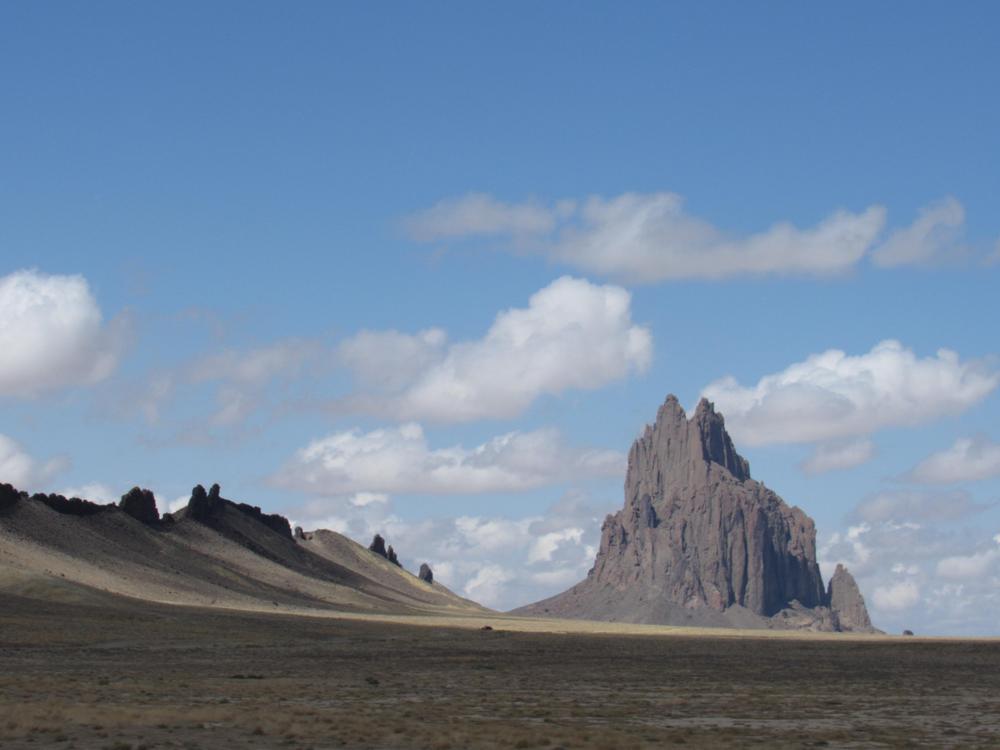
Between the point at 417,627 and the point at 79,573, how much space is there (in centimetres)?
4051

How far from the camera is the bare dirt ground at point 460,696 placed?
4066 centimetres

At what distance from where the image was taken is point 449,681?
68.4 m

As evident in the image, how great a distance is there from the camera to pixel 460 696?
57.7m

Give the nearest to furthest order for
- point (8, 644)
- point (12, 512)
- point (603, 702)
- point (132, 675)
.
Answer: point (603, 702)
point (132, 675)
point (8, 644)
point (12, 512)

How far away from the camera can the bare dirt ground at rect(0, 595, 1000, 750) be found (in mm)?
40656

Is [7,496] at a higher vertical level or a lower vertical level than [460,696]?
higher

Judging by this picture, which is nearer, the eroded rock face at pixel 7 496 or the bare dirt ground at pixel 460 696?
the bare dirt ground at pixel 460 696

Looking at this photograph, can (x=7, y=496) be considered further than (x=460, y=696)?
Yes

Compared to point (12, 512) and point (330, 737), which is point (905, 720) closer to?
point (330, 737)

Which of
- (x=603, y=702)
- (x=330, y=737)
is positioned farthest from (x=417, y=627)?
(x=330, y=737)

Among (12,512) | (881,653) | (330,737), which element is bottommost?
(330,737)

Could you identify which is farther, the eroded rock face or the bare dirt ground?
the eroded rock face

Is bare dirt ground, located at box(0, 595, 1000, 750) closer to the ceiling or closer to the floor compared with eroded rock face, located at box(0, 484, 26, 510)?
closer to the floor

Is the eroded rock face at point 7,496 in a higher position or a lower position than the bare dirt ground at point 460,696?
higher
